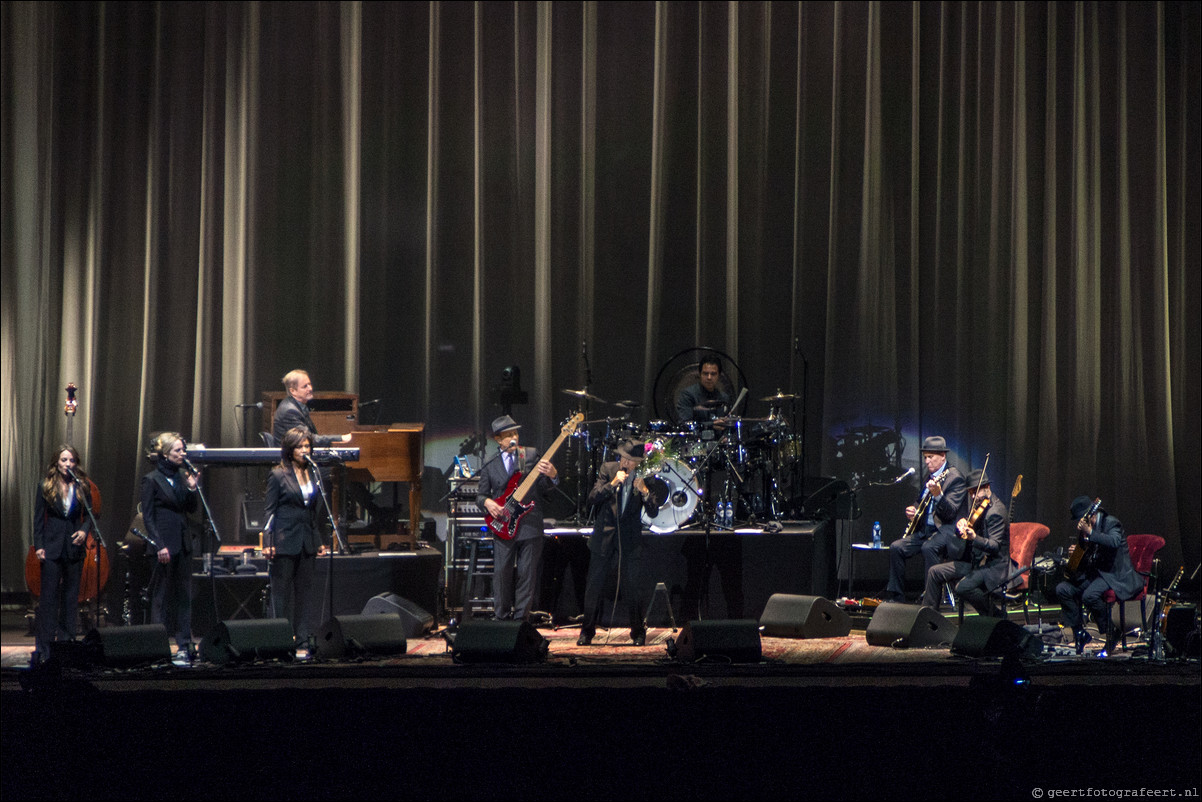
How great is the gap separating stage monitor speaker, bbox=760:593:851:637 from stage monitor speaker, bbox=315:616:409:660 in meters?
2.94

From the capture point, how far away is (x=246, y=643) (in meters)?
7.14

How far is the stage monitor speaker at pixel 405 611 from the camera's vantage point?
31.2 ft

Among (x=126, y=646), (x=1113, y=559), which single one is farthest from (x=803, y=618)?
(x=126, y=646)

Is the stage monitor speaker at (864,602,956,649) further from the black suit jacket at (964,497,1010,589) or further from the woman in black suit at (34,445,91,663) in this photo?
the woman in black suit at (34,445,91,663)

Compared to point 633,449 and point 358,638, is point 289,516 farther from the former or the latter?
point 633,449

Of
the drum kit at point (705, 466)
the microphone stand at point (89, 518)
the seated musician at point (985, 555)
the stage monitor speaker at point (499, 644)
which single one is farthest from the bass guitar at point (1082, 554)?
the microphone stand at point (89, 518)

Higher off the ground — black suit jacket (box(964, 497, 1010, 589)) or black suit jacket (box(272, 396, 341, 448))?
black suit jacket (box(272, 396, 341, 448))

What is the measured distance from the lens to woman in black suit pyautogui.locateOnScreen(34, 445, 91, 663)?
870 centimetres

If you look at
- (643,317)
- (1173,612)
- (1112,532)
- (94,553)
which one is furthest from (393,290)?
(1173,612)

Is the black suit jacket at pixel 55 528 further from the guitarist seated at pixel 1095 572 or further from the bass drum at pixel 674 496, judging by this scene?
the guitarist seated at pixel 1095 572

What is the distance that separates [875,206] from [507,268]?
12.0 feet

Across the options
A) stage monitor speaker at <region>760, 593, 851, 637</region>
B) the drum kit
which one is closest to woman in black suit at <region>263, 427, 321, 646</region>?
the drum kit

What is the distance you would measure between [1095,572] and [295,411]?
594cm

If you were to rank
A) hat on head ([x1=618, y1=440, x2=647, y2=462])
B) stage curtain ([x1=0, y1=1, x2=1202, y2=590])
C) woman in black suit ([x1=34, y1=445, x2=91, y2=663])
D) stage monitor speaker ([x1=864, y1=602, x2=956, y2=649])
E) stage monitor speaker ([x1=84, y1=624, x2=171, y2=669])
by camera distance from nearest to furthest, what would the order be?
stage monitor speaker ([x1=84, y1=624, x2=171, y2=669])
woman in black suit ([x1=34, y1=445, x2=91, y2=663])
stage monitor speaker ([x1=864, y1=602, x2=956, y2=649])
hat on head ([x1=618, y1=440, x2=647, y2=462])
stage curtain ([x1=0, y1=1, x2=1202, y2=590])
